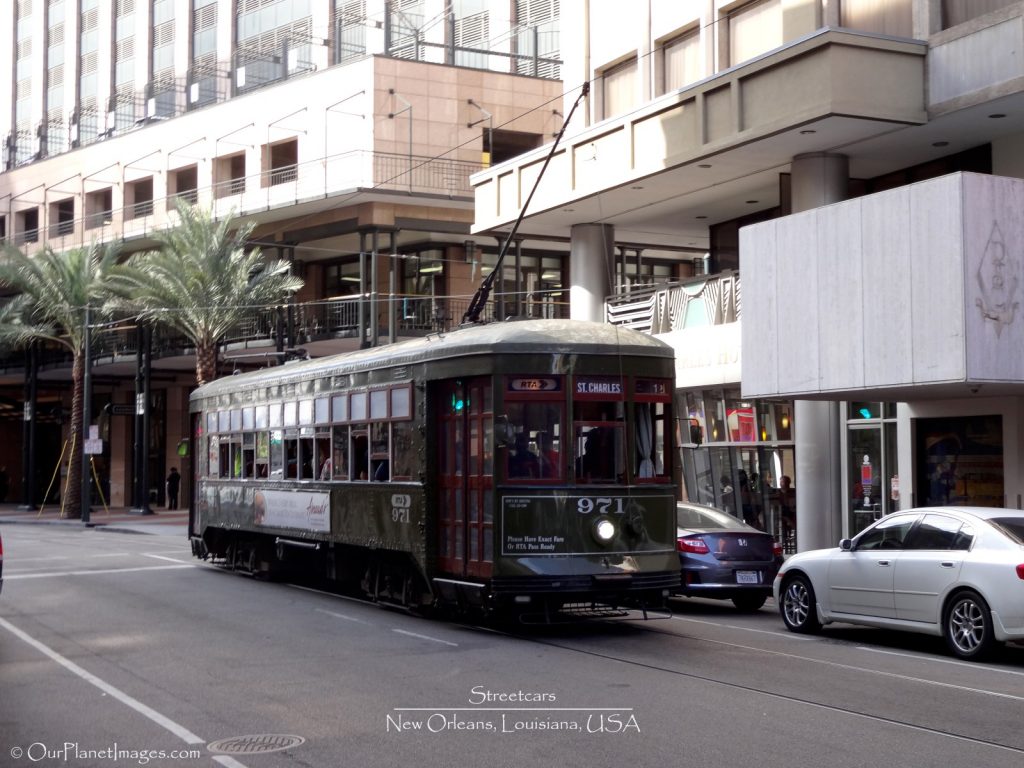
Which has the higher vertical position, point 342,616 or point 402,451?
point 402,451

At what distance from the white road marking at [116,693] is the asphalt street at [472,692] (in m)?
0.03

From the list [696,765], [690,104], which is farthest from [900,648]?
[690,104]

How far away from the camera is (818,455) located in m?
23.0

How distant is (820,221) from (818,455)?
17.2 ft

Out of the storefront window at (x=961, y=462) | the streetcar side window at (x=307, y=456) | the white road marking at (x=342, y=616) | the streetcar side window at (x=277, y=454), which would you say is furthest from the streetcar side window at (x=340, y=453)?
the storefront window at (x=961, y=462)

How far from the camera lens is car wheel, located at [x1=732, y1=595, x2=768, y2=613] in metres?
17.6

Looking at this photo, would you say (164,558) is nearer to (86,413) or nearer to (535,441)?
(535,441)

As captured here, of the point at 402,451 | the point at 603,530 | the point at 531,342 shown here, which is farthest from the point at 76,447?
the point at 603,530

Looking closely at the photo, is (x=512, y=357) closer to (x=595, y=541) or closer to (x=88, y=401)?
(x=595, y=541)

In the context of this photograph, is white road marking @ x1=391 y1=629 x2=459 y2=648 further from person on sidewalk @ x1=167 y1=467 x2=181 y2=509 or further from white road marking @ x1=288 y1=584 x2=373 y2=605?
person on sidewalk @ x1=167 y1=467 x2=181 y2=509

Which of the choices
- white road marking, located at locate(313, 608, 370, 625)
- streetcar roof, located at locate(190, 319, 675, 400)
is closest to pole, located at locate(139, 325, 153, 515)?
white road marking, located at locate(313, 608, 370, 625)

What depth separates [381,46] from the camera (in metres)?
46.2

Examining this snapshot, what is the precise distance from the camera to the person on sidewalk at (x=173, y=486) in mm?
49875

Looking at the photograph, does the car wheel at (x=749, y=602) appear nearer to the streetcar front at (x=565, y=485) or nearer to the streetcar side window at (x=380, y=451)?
the streetcar front at (x=565, y=485)
